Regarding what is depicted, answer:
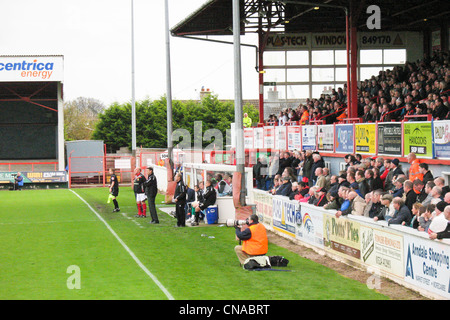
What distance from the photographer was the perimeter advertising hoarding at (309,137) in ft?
86.9

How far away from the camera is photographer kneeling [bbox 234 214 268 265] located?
14.4 m

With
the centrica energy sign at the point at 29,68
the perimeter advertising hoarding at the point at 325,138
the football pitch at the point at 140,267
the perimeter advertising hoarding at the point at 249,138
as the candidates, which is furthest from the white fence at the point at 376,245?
the centrica energy sign at the point at 29,68

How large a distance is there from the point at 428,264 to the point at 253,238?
4.20 m

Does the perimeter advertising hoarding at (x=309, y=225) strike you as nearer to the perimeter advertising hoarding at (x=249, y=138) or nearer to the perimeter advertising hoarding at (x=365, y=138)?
the perimeter advertising hoarding at (x=365, y=138)

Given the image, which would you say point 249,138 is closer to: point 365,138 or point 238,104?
Answer: point 365,138

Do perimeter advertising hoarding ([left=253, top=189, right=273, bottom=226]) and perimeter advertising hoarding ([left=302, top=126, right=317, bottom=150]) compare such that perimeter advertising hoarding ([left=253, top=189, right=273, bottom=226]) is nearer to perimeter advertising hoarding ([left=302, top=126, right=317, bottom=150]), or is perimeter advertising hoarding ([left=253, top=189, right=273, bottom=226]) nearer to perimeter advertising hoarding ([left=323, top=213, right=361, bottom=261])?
perimeter advertising hoarding ([left=302, top=126, right=317, bottom=150])

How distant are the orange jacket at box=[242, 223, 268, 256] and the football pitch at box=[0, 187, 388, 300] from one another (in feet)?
1.87

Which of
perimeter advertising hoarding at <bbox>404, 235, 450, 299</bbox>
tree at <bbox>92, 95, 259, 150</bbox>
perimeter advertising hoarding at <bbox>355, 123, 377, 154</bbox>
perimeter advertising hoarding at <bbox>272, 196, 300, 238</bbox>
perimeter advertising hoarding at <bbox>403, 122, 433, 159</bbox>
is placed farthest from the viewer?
tree at <bbox>92, 95, 259, 150</bbox>

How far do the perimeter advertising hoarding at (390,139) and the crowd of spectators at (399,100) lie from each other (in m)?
0.81

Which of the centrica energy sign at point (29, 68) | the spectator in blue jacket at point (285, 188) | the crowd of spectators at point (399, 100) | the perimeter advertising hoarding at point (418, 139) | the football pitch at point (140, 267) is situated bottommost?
the football pitch at point (140, 267)

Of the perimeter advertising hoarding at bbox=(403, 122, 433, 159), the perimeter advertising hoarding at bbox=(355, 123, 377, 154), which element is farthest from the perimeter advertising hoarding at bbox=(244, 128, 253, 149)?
the perimeter advertising hoarding at bbox=(403, 122, 433, 159)

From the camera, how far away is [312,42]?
4209 cm

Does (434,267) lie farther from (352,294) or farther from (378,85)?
(378,85)

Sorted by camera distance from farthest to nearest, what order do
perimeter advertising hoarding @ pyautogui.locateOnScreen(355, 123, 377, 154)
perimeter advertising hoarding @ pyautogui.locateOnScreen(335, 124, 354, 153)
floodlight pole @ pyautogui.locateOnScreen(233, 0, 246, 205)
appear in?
perimeter advertising hoarding @ pyautogui.locateOnScreen(335, 124, 354, 153) → perimeter advertising hoarding @ pyautogui.locateOnScreen(355, 123, 377, 154) → floodlight pole @ pyautogui.locateOnScreen(233, 0, 246, 205)
